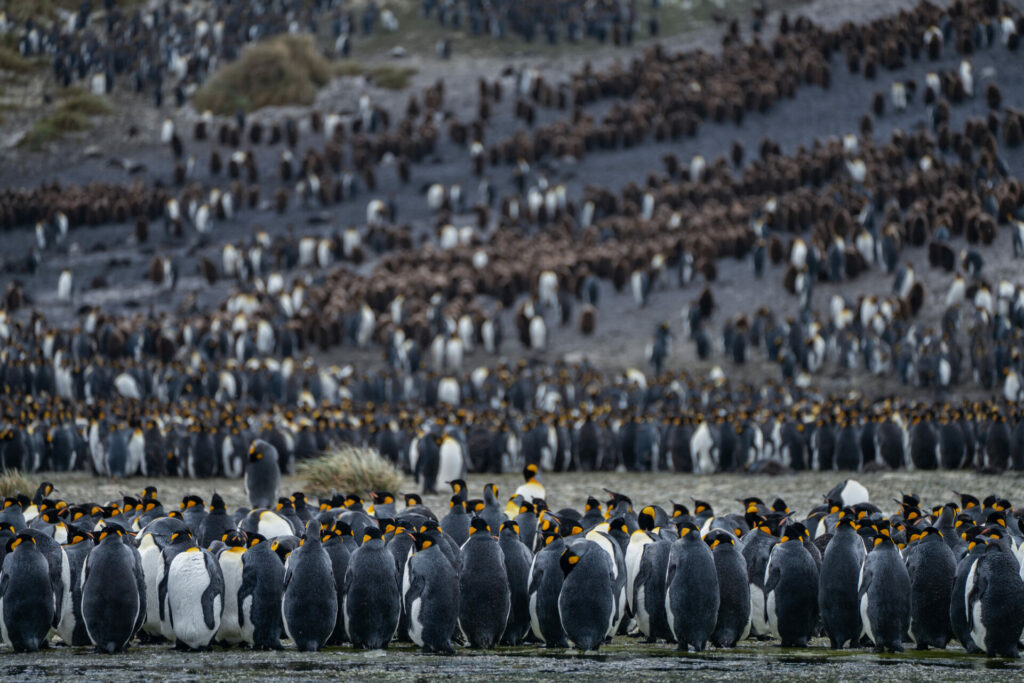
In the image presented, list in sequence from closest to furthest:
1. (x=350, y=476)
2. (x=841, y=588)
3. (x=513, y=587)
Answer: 1. (x=841, y=588)
2. (x=513, y=587)
3. (x=350, y=476)

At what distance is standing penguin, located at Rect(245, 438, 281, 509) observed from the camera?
47.8 feet

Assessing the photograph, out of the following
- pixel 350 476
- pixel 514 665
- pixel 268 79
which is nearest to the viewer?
pixel 514 665

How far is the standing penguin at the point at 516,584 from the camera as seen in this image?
28.3 ft

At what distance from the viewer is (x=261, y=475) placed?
1457cm

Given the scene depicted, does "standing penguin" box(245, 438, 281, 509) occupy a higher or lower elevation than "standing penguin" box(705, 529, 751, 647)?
higher

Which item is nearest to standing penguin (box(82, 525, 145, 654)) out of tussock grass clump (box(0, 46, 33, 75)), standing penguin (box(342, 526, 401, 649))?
standing penguin (box(342, 526, 401, 649))

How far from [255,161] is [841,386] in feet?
74.0

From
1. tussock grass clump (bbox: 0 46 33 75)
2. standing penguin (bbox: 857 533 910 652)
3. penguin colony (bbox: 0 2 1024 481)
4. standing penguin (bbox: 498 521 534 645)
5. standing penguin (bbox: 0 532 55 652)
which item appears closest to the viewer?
standing penguin (bbox: 0 532 55 652)

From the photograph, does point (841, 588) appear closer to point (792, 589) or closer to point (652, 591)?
point (792, 589)

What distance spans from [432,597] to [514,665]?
88cm

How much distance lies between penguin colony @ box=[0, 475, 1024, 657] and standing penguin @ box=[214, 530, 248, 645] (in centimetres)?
1

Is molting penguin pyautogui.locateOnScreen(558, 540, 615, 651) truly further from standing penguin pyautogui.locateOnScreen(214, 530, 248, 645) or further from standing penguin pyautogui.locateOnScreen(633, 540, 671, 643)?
standing penguin pyautogui.locateOnScreen(214, 530, 248, 645)

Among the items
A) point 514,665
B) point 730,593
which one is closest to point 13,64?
point 730,593

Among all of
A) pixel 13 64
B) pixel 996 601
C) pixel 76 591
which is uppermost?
pixel 13 64
